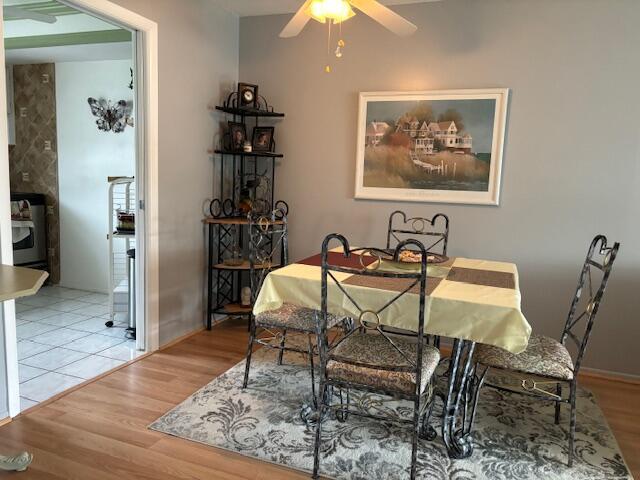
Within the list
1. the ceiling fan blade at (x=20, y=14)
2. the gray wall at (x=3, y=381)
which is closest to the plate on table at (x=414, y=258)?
the gray wall at (x=3, y=381)

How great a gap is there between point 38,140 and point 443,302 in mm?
4709

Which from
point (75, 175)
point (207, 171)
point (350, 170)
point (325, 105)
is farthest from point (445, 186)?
point (75, 175)

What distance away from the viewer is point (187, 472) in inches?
78.7

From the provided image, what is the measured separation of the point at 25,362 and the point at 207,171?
1.79m

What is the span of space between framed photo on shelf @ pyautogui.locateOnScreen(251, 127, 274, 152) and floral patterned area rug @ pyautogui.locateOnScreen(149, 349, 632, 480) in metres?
1.91

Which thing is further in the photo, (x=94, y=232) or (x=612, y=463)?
(x=94, y=232)

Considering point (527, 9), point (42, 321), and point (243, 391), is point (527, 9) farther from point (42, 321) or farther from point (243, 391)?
point (42, 321)

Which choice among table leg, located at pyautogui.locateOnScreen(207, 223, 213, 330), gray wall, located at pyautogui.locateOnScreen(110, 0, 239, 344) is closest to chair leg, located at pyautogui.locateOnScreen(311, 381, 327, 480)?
gray wall, located at pyautogui.locateOnScreen(110, 0, 239, 344)

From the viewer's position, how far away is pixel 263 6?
11.9ft

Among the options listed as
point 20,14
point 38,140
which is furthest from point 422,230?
point 38,140

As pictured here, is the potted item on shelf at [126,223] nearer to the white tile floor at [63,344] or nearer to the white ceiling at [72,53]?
the white tile floor at [63,344]

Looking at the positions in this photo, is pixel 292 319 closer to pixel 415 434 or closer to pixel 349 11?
pixel 415 434

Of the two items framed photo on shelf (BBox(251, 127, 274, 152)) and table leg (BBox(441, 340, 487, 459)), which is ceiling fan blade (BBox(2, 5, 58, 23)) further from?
table leg (BBox(441, 340, 487, 459))

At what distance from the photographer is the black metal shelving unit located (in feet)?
12.2
